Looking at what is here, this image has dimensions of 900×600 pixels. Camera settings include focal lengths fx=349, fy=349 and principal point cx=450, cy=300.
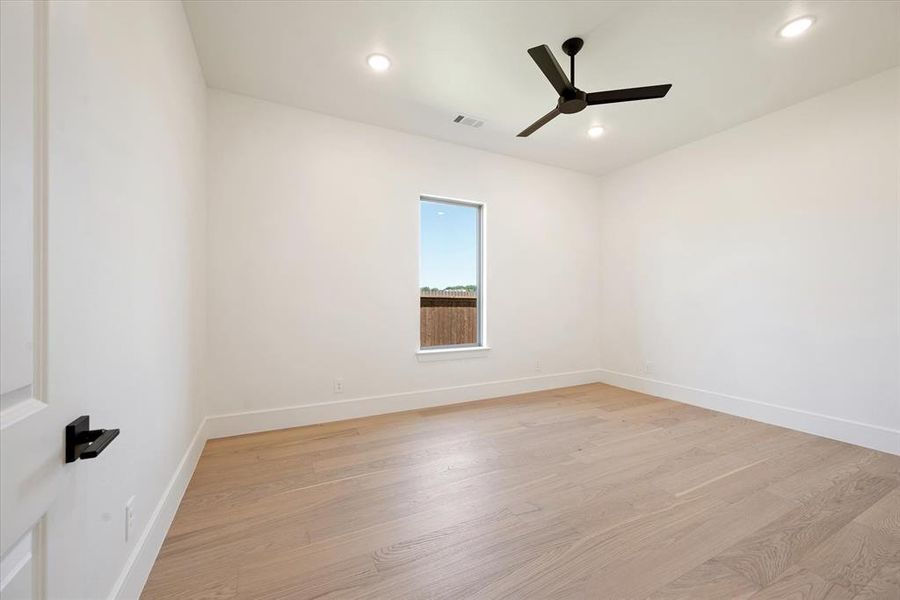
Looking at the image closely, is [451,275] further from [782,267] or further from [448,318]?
[782,267]

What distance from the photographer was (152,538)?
1.47 meters

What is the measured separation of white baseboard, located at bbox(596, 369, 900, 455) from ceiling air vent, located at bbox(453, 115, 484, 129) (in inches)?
139

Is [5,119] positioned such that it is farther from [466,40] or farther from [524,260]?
[524,260]

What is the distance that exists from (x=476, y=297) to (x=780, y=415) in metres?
3.05

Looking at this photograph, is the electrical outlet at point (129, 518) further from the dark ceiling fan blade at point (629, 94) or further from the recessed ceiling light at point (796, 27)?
the recessed ceiling light at point (796, 27)

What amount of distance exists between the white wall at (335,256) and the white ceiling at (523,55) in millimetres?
335

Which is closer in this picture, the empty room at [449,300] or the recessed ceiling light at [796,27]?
the empty room at [449,300]

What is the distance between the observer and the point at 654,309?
4223 mm

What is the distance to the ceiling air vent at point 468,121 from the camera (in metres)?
3.29

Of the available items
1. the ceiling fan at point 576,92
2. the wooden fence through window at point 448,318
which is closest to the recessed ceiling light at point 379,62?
the ceiling fan at point 576,92

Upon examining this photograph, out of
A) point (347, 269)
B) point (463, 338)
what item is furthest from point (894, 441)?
point (347, 269)

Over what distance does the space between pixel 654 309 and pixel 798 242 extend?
1437 millimetres

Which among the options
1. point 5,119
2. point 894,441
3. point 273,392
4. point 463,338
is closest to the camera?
point 5,119

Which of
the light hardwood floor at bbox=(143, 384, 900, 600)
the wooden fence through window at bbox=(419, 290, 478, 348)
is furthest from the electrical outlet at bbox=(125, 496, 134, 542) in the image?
the wooden fence through window at bbox=(419, 290, 478, 348)
